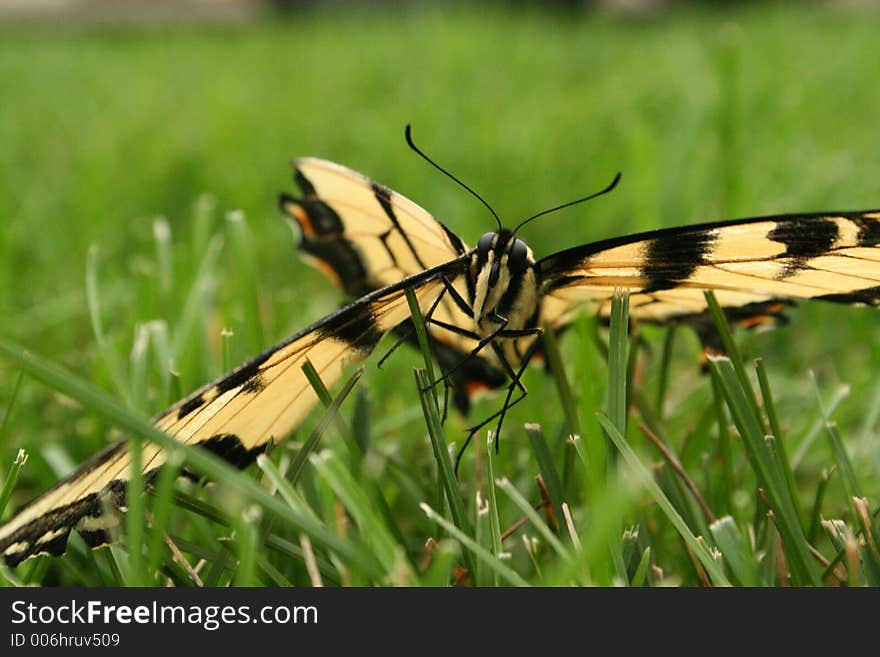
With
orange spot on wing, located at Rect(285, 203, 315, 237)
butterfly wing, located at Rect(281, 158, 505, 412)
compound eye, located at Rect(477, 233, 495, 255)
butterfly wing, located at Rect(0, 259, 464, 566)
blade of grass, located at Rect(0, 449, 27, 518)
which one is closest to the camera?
butterfly wing, located at Rect(0, 259, 464, 566)

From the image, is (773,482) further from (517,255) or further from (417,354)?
(417,354)

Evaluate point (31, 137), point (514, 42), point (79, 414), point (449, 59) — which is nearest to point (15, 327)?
point (79, 414)

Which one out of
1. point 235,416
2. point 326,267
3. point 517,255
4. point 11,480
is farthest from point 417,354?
point 11,480

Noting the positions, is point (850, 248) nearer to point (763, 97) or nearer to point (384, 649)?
point (384, 649)

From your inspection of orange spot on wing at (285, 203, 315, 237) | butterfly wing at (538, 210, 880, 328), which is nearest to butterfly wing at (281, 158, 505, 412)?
orange spot on wing at (285, 203, 315, 237)

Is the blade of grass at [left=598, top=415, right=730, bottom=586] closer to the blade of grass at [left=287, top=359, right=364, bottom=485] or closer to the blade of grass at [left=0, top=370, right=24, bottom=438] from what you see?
the blade of grass at [left=287, top=359, right=364, bottom=485]
